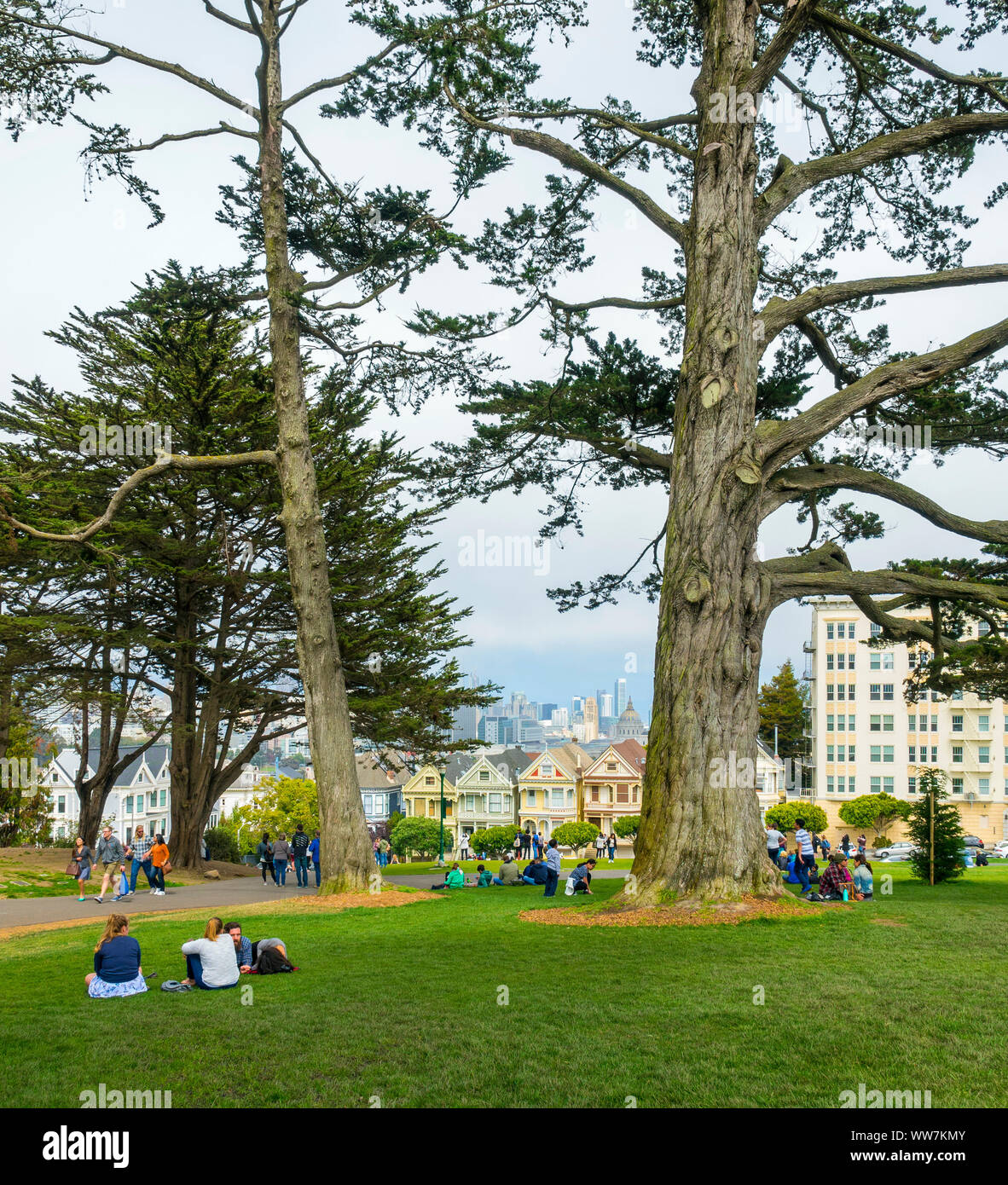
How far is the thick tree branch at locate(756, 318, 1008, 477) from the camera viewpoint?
14703 mm

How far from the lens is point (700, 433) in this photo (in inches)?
563

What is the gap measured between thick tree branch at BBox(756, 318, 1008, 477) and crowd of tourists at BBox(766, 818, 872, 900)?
6149 millimetres

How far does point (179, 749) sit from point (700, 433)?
21.5 m

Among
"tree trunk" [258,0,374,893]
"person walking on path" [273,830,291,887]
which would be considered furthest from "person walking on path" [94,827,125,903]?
"tree trunk" [258,0,374,893]

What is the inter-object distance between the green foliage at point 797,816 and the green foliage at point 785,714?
23.0 meters

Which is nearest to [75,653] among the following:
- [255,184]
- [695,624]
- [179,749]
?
[179,749]

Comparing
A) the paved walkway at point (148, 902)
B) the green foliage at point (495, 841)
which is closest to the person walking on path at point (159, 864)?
the paved walkway at point (148, 902)

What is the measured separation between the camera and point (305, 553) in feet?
59.7

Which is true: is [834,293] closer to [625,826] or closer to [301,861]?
[301,861]

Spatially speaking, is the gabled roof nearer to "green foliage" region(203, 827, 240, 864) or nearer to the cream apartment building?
the cream apartment building

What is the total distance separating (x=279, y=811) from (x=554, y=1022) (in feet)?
165

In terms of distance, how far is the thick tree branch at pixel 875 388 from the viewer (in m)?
14.7

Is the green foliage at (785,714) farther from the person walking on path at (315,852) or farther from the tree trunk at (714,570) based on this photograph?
the tree trunk at (714,570)
